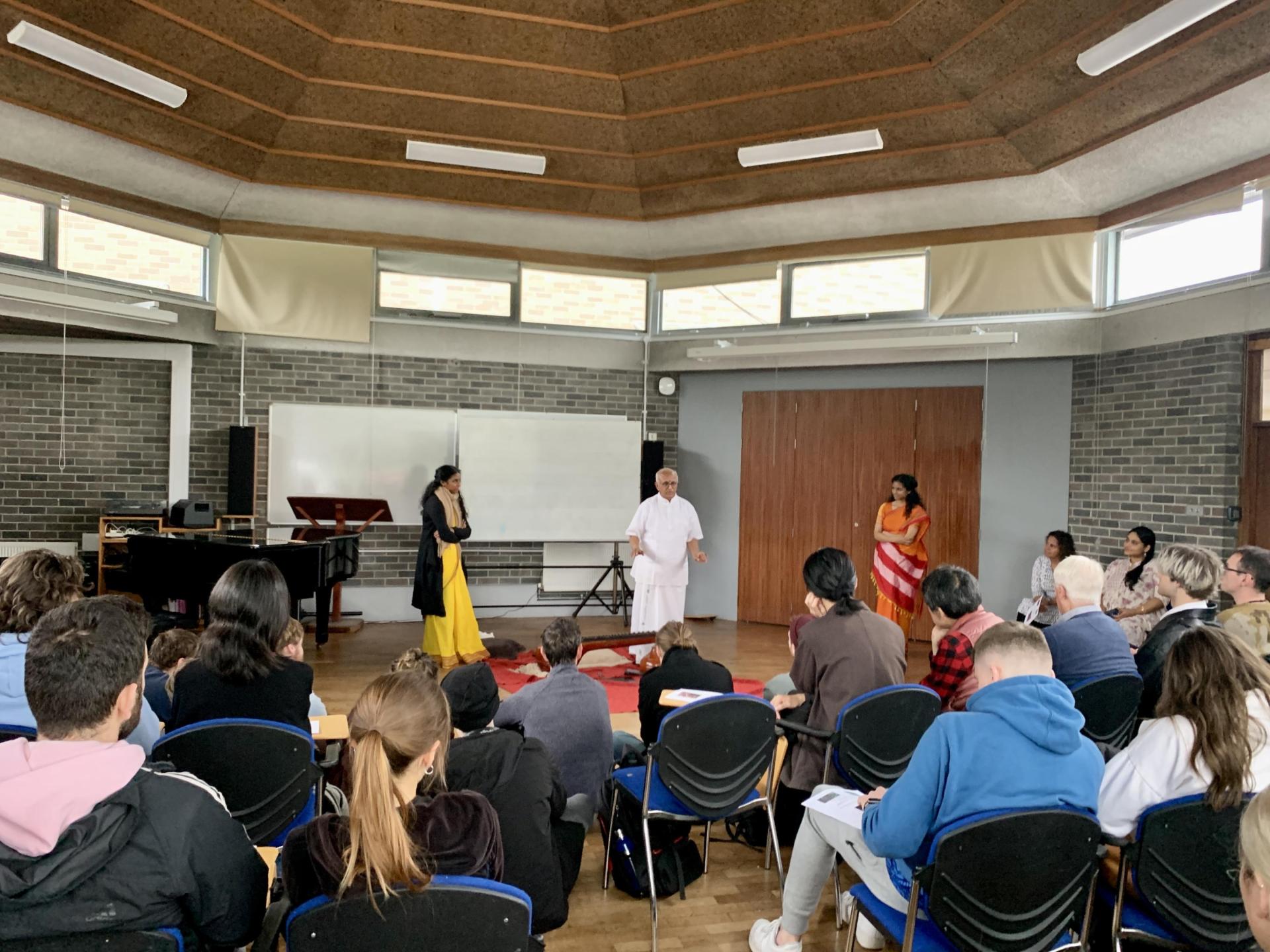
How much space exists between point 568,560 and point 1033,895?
23.2 feet

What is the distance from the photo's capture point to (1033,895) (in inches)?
82.3

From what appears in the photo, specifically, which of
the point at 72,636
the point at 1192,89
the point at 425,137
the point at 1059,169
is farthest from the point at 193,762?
the point at 1059,169

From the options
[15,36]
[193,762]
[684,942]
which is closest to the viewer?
[193,762]

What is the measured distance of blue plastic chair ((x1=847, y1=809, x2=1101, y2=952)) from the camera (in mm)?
2000

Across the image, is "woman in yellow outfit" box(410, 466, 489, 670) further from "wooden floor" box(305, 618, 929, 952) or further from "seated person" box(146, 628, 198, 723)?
"seated person" box(146, 628, 198, 723)

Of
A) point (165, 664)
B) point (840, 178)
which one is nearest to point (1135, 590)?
point (840, 178)

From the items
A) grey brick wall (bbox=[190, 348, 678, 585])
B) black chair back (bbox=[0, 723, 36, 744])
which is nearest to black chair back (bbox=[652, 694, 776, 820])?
black chair back (bbox=[0, 723, 36, 744])

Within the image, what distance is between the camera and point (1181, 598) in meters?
3.63

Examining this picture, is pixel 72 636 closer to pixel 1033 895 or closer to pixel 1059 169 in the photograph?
pixel 1033 895

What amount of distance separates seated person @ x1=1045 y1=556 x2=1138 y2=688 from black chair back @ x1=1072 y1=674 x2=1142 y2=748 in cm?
7

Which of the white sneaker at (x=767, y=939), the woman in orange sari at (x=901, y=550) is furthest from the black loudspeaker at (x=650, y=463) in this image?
the white sneaker at (x=767, y=939)

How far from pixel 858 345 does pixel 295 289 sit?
5.03m

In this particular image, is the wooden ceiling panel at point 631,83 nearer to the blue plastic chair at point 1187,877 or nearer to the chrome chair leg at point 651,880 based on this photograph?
the blue plastic chair at point 1187,877

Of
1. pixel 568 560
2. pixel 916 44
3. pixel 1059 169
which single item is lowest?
pixel 568 560
